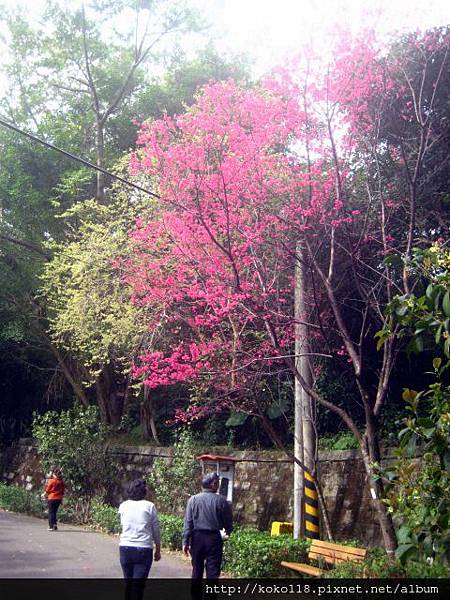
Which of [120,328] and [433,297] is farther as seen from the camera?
[120,328]

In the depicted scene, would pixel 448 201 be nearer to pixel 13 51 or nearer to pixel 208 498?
pixel 208 498

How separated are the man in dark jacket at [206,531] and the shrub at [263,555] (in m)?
2.81

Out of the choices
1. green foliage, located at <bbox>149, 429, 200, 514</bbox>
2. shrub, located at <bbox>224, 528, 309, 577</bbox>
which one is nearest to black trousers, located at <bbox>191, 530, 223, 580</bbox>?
shrub, located at <bbox>224, 528, 309, 577</bbox>

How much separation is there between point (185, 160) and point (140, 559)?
28.0ft

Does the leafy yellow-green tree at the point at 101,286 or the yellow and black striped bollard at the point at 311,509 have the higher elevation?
the leafy yellow-green tree at the point at 101,286

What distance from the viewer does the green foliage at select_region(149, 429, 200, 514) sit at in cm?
1519

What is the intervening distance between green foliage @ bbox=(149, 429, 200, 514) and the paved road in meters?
1.48

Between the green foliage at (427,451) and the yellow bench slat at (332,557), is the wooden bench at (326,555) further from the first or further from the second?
the green foliage at (427,451)

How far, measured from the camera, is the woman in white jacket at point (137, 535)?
6645 mm

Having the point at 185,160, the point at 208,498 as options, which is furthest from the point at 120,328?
the point at 208,498

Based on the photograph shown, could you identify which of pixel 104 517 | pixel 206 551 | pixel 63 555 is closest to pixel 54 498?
pixel 104 517

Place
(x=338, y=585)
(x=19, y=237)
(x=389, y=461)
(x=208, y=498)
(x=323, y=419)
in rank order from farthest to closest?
1. (x=19, y=237)
2. (x=323, y=419)
3. (x=389, y=461)
4. (x=338, y=585)
5. (x=208, y=498)

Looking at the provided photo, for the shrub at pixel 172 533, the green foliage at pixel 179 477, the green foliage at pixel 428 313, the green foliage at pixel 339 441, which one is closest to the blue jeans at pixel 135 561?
the green foliage at pixel 428 313

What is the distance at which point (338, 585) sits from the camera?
8.30 m
